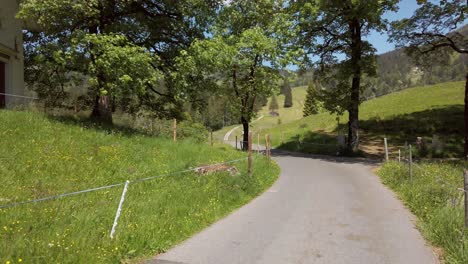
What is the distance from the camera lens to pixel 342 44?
31984 mm

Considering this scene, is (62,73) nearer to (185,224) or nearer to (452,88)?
(185,224)

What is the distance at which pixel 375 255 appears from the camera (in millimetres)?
7613

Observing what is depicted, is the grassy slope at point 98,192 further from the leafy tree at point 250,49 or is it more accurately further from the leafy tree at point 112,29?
the leafy tree at point 250,49

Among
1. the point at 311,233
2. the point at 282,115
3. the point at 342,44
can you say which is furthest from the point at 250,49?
the point at 282,115

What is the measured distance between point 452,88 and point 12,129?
61812mm

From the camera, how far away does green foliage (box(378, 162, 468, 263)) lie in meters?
7.63

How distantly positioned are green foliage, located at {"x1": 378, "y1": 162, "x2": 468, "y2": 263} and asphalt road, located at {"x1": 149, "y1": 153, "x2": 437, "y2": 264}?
0.31 m

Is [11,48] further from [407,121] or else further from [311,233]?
[407,121]

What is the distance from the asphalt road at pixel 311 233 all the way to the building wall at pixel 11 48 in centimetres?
1562

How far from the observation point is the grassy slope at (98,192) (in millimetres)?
6551

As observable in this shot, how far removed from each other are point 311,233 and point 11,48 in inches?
748

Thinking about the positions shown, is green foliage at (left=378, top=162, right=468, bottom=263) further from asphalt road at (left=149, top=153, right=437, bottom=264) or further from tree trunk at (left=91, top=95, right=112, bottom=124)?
tree trunk at (left=91, top=95, right=112, bottom=124)

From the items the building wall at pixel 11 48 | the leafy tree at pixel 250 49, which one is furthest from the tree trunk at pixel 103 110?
the leafy tree at pixel 250 49

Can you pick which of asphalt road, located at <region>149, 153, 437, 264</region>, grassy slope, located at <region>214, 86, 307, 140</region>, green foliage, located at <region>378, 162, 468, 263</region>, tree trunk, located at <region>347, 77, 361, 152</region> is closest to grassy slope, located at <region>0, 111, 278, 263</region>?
asphalt road, located at <region>149, 153, 437, 264</region>
